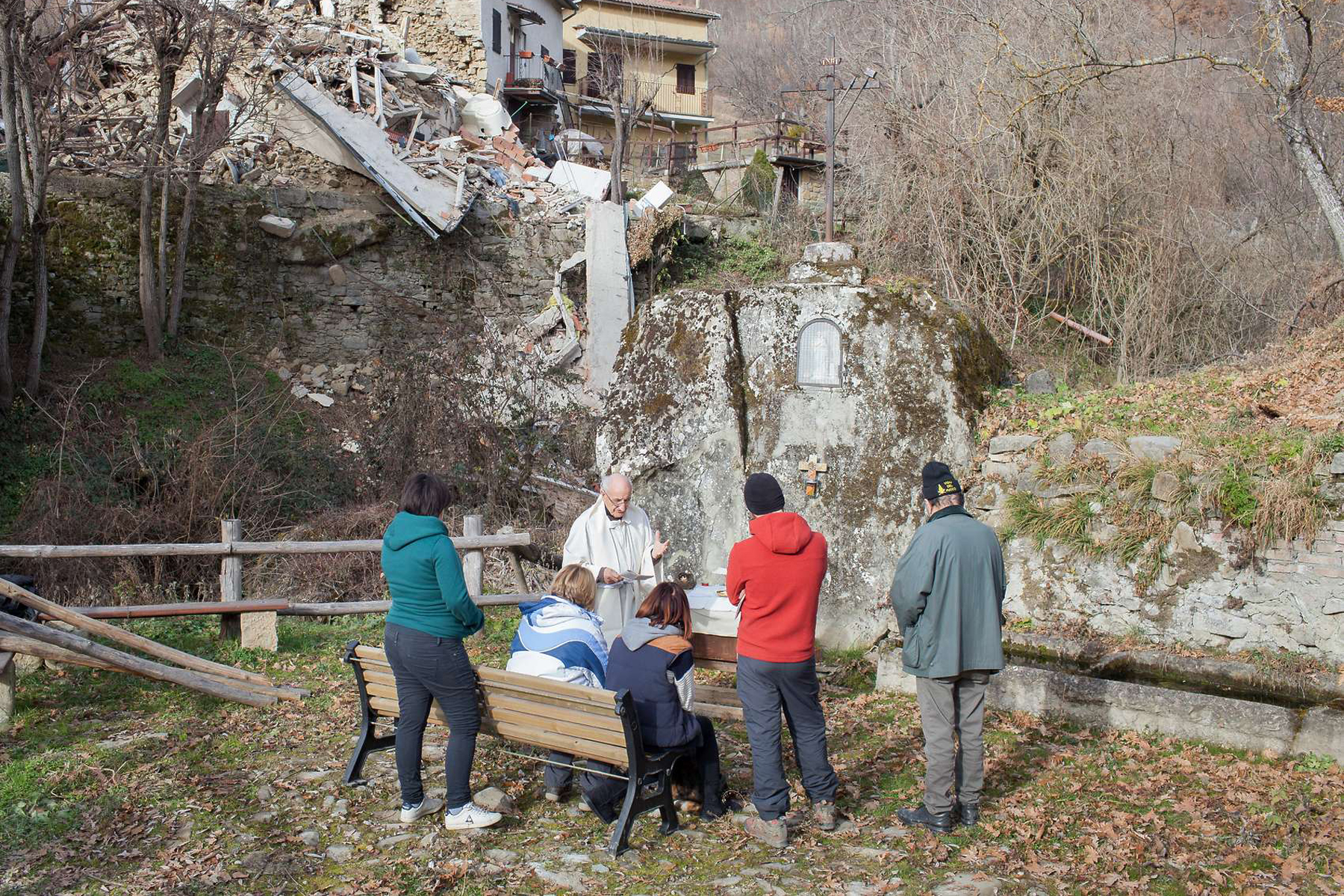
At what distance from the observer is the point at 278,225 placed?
16.2 metres

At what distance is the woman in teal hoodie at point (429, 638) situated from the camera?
4.34 m

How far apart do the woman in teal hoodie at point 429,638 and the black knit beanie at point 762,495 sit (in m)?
1.34

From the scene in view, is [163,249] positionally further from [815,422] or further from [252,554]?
[815,422]

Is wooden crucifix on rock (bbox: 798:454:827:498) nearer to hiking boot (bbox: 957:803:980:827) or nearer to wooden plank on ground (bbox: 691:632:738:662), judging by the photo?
wooden plank on ground (bbox: 691:632:738:662)

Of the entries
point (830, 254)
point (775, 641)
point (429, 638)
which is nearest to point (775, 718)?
point (775, 641)

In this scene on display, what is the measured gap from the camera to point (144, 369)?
15062 millimetres

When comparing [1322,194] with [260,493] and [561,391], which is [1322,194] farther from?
[260,493]

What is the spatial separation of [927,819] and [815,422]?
155 inches

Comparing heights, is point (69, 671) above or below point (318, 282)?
below

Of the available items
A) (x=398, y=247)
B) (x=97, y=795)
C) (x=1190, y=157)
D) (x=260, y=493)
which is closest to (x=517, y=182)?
(x=398, y=247)

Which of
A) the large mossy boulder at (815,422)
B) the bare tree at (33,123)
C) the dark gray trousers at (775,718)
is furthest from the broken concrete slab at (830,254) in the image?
the bare tree at (33,123)

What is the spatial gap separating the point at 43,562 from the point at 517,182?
11.5 metres

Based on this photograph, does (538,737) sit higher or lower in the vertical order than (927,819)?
higher

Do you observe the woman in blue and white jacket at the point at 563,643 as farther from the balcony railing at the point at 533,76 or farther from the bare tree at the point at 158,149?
the balcony railing at the point at 533,76
